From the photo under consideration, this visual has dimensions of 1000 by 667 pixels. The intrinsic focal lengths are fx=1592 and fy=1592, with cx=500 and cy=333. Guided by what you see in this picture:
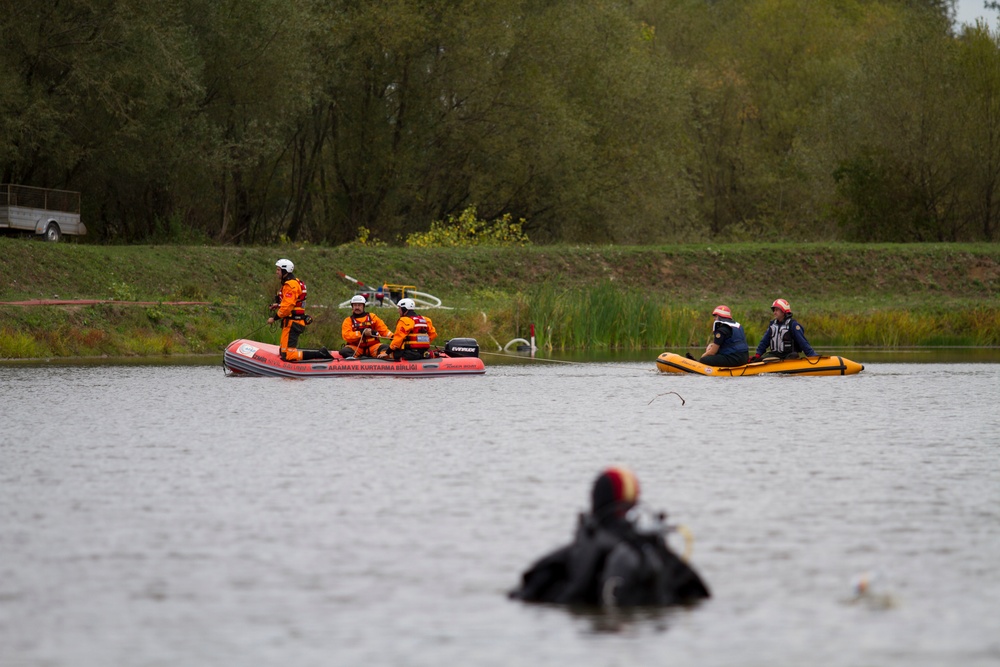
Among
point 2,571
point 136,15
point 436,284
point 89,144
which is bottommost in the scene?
point 2,571

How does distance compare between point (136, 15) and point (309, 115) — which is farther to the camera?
point (309, 115)

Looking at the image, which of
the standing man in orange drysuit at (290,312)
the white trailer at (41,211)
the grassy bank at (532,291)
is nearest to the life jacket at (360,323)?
the standing man in orange drysuit at (290,312)

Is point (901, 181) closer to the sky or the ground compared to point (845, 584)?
closer to the sky

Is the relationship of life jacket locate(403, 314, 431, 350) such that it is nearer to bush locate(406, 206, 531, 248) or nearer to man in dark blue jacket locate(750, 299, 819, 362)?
man in dark blue jacket locate(750, 299, 819, 362)

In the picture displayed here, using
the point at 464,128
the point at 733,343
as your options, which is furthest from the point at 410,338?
the point at 464,128

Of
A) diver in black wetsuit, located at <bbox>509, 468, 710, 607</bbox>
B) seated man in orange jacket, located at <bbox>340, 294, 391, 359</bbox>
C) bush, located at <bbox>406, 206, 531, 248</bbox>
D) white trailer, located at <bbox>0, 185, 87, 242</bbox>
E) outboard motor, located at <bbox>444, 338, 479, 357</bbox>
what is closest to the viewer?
diver in black wetsuit, located at <bbox>509, 468, 710, 607</bbox>

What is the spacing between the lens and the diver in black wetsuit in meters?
9.81

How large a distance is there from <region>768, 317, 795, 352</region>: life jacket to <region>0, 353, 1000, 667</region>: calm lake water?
17.4 feet

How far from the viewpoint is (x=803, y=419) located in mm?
22266

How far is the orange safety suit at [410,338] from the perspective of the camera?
28828 millimetres

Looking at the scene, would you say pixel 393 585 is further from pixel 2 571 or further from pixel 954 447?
pixel 954 447

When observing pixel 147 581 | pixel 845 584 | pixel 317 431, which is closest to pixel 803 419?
pixel 317 431

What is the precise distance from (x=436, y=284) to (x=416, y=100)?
11218 millimetres

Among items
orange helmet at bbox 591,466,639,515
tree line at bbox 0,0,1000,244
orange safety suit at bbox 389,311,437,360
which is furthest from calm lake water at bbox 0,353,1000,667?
tree line at bbox 0,0,1000,244
